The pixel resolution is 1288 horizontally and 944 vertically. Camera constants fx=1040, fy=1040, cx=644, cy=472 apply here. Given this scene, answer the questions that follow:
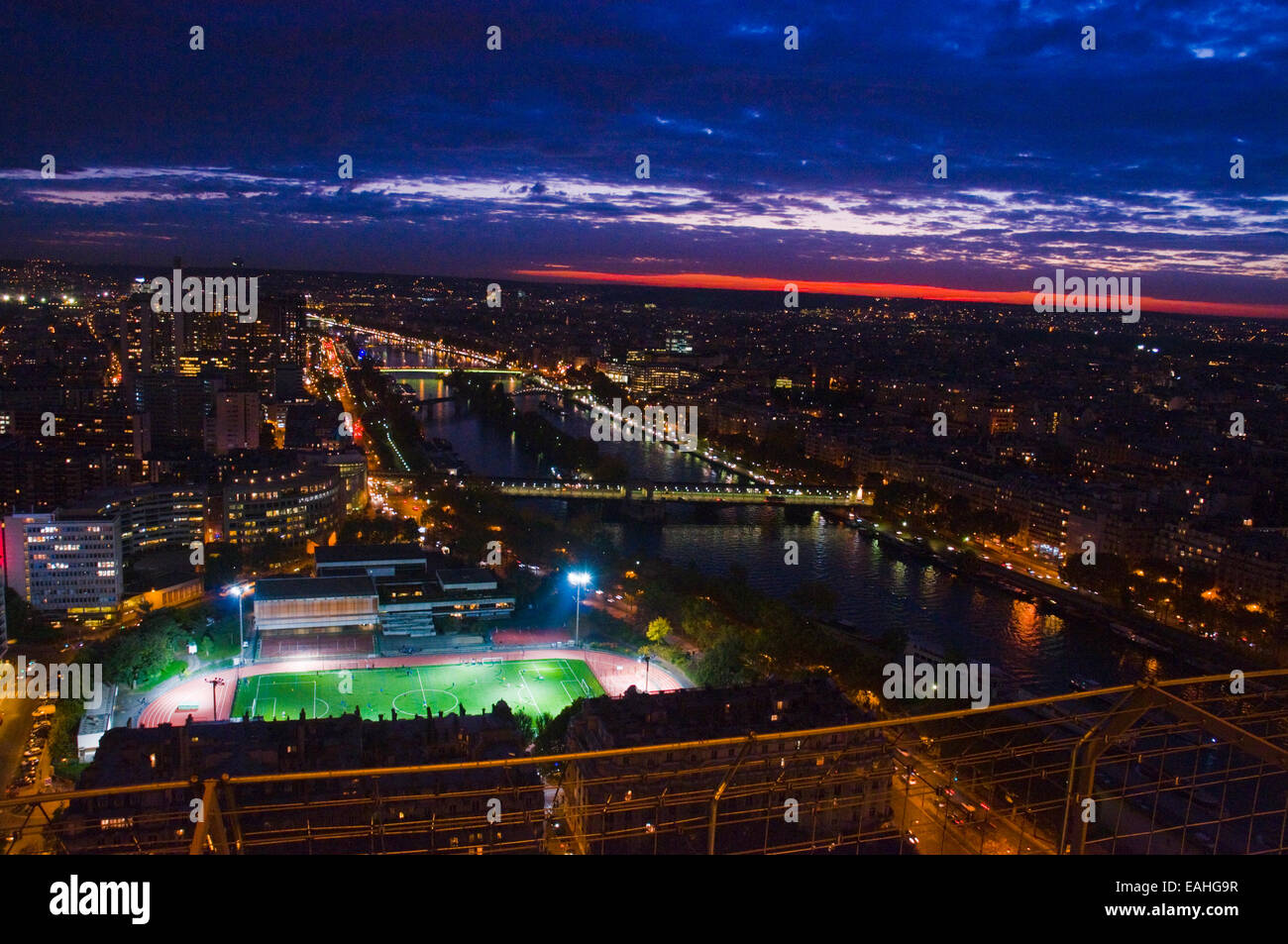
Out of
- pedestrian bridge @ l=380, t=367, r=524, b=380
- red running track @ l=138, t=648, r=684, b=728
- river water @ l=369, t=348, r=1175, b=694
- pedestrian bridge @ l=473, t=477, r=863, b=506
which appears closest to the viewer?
red running track @ l=138, t=648, r=684, b=728

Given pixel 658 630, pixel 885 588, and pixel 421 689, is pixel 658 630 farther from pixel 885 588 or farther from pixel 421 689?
pixel 885 588

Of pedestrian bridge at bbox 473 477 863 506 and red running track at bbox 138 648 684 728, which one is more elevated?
pedestrian bridge at bbox 473 477 863 506

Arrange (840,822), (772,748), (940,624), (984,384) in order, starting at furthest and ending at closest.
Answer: (984,384) → (940,624) → (772,748) → (840,822)

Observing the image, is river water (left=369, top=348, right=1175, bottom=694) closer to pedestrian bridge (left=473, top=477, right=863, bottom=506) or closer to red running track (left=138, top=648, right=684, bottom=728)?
pedestrian bridge (left=473, top=477, right=863, bottom=506)

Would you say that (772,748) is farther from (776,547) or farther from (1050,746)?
(776,547)

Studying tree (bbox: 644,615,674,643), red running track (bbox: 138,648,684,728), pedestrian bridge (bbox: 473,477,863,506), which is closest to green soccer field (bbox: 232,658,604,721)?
red running track (bbox: 138,648,684,728)

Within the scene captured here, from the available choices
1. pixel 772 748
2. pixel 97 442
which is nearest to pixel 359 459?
pixel 97 442
